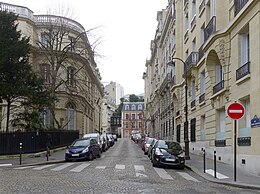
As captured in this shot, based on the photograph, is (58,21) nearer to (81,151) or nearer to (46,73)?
(46,73)

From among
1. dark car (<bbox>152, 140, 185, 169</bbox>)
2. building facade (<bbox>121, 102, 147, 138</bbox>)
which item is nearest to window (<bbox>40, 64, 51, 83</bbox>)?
dark car (<bbox>152, 140, 185, 169</bbox>)

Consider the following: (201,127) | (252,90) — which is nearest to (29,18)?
(201,127)

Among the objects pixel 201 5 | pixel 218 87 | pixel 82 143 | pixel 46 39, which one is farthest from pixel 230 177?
pixel 46 39

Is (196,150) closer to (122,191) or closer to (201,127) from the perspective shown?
(201,127)

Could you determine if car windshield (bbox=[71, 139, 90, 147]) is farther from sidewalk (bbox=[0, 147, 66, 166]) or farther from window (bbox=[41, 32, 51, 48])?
window (bbox=[41, 32, 51, 48])

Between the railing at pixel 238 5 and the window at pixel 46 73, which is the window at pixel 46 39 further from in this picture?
the railing at pixel 238 5

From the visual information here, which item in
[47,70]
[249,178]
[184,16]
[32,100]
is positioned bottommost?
[249,178]

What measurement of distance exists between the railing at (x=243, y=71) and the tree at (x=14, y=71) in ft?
46.7

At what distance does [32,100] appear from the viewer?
28203 millimetres

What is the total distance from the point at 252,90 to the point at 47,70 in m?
26.5

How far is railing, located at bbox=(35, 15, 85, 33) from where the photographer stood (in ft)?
135

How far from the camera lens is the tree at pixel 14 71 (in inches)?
1033

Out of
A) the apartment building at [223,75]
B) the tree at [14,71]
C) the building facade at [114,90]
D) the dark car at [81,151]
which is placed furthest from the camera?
the building facade at [114,90]

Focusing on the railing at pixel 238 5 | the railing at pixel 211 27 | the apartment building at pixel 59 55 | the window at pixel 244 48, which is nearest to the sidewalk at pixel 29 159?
the apartment building at pixel 59 55
